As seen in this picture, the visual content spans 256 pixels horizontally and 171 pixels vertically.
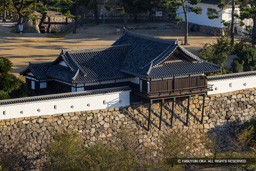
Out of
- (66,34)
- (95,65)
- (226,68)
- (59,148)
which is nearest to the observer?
(59,148)

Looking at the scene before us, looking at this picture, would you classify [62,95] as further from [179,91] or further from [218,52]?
[218,52]

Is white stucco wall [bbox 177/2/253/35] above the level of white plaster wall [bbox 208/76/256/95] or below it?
above

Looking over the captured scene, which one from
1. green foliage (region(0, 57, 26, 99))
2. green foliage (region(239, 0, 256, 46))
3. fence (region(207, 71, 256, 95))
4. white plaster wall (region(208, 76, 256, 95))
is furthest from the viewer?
green foliage (region(239, 0, 256, 46))

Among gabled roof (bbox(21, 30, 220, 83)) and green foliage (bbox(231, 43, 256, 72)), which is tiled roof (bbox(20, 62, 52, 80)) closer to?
gabled roof (bbox(21, 30, 220, 83))

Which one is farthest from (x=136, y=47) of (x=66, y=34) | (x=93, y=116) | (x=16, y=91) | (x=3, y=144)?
(x=66, y=34)

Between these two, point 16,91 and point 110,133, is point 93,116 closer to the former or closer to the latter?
point 110,133

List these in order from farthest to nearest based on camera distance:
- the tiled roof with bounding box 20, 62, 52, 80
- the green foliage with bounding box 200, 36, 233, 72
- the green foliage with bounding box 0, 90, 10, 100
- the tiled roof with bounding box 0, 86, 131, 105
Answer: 1. the green foliage with bounding box 200, 36, 233, 72
2. the tiled roof with bounding box 20, 62, 52, 80
3. the green foliage with bounding box 0, 90, 10, 100
4. the tiled roof with bounding box 0, 86, 131, 105

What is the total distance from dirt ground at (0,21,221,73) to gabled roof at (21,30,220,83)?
1200 cm

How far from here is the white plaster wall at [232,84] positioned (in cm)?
4566

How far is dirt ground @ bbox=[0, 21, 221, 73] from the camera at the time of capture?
5897 cm

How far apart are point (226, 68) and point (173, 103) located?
14356mm

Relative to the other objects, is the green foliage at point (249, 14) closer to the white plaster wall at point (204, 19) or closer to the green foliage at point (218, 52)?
the green foliage at point (218, 52)

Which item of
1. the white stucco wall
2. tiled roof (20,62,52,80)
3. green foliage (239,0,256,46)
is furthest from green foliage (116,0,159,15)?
tiled roof (20,62,52,80)

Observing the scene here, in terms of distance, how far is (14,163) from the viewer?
1443 inches
